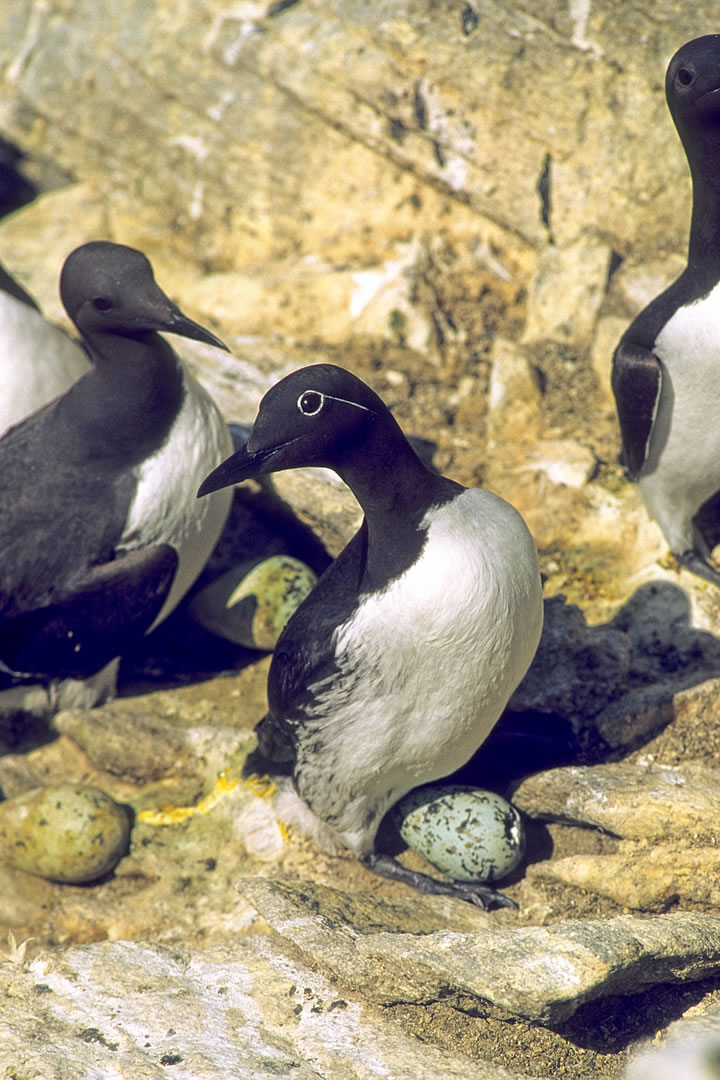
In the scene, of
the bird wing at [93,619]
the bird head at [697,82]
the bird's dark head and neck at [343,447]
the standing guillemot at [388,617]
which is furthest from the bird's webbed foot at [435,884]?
the bird head at [697,82]

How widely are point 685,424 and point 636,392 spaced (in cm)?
28

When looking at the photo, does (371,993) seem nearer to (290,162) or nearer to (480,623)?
(480,623)

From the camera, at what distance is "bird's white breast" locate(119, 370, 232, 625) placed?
17.4 feet

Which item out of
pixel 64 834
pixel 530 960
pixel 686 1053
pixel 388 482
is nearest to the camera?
pixel 686 1053

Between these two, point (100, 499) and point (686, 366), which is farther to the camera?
point (100, 499)

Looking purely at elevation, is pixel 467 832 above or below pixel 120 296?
below

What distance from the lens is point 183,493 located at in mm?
5348

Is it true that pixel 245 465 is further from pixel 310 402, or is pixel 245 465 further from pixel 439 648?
pixel 439 648

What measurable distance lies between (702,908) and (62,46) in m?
7.58

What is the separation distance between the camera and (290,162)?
25.2 ft

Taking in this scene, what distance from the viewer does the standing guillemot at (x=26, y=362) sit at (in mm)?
6043

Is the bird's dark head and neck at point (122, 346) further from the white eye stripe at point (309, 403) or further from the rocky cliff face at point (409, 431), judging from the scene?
the white eye stripe at point (309, 403)

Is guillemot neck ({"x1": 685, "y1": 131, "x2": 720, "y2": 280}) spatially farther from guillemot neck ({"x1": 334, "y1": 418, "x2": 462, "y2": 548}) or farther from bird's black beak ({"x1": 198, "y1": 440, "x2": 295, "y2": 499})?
bird's black beak ({"x1": 198, "y1": 440, "x2": 295, "y2": 499})

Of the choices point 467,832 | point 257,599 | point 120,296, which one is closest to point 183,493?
point 257,599
